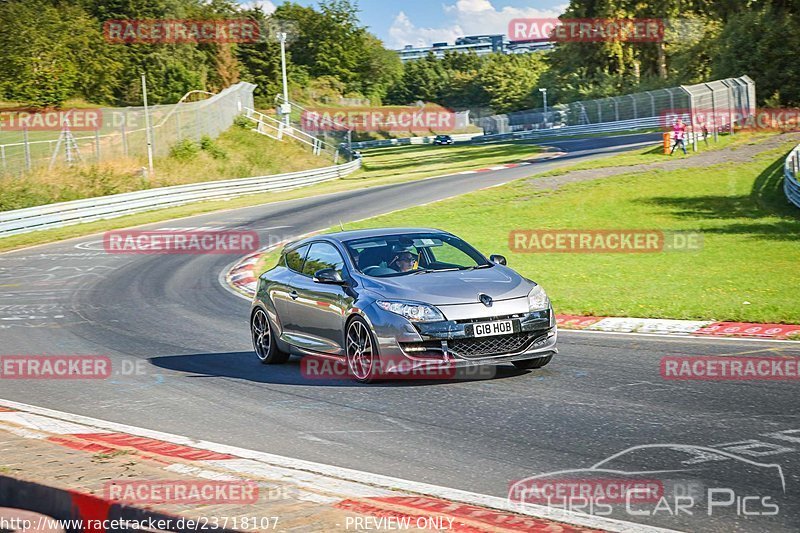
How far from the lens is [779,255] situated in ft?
69.0

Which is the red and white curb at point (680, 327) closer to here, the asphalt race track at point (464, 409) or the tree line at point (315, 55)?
the asphalt race track at point (464, 409)

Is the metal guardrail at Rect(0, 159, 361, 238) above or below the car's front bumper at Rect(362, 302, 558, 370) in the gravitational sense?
below

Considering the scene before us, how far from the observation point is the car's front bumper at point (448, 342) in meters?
10.0

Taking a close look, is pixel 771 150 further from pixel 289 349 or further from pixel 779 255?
pixel 289 349

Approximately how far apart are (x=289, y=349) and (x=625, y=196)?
76.4 feet

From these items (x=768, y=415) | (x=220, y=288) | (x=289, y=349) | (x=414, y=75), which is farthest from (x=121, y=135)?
(x=414, y=75)

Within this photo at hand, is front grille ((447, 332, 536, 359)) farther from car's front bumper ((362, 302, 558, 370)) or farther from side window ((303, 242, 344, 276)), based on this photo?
side window ((303, 242, 344, 276))

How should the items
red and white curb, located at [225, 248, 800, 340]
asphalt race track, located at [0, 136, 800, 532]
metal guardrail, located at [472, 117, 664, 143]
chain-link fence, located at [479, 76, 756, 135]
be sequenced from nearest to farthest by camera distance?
asphalt race track, located at [0, 136, 800, 532]
red and white curb, located at [225, 248, 800, 340]
chain-link fence, located at [479, 76, 756, 135]
metal guardrail, located at [472, 117, 664, 143]

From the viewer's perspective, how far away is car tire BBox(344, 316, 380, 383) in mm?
10414
